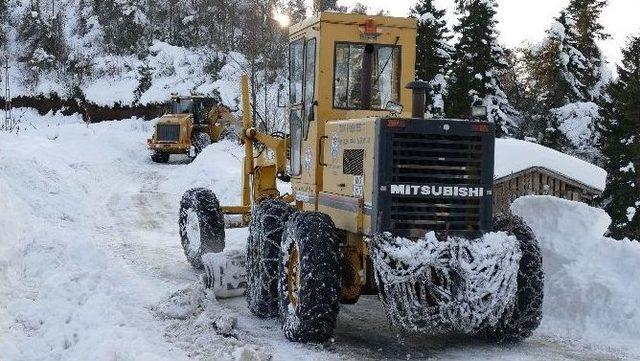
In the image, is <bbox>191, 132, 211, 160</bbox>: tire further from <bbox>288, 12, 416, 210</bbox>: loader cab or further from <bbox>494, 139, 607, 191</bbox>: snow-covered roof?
<bbox>288, 12, 416, 210</bbox>: loader cab

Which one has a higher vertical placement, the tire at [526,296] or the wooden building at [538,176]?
the wooden building at [538,176]

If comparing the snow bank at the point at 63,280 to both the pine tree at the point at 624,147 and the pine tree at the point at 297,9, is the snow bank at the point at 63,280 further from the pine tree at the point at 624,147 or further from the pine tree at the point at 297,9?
the pine tree at the point at 297,9

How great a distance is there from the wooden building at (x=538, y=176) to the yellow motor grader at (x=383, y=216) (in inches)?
244

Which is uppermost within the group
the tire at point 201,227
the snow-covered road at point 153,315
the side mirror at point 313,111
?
the side mirror at point 313,111

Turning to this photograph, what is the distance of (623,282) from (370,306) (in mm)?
2933

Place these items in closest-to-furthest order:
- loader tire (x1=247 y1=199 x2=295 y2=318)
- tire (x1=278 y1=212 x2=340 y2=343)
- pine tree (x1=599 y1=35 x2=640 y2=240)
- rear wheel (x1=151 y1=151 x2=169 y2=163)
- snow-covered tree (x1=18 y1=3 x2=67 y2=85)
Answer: tire (x1=278 y1=212 x2=340 y2=343), loader tire (x1=247 y1=199 x2=295 y2=318), pine tree (x1=599 y1=35 x2=640 y2=240), rear wheel (x1=151 y1=151 x2=169 y2=163), snow-covered tree (x1=18 y1=3 x2=67 y2=85)

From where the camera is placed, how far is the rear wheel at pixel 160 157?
2823cm

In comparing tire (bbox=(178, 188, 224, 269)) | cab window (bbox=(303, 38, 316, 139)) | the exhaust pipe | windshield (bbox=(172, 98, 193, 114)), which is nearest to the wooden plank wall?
tire (bbox=(178, 188, 224, 269))

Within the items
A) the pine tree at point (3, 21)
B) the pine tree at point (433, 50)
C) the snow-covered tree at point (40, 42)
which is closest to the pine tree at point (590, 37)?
the pine tree at point (433, 50)

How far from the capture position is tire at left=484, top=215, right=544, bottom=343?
Result: 703 cm

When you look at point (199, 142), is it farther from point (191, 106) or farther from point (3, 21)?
point (3, 21)

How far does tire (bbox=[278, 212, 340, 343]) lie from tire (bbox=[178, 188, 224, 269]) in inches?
141

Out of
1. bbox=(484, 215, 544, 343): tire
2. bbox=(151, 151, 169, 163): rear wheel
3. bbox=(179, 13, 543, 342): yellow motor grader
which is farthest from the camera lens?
bbox=(151, 151, 169, 163): rear wheel

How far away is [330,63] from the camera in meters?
8.08
